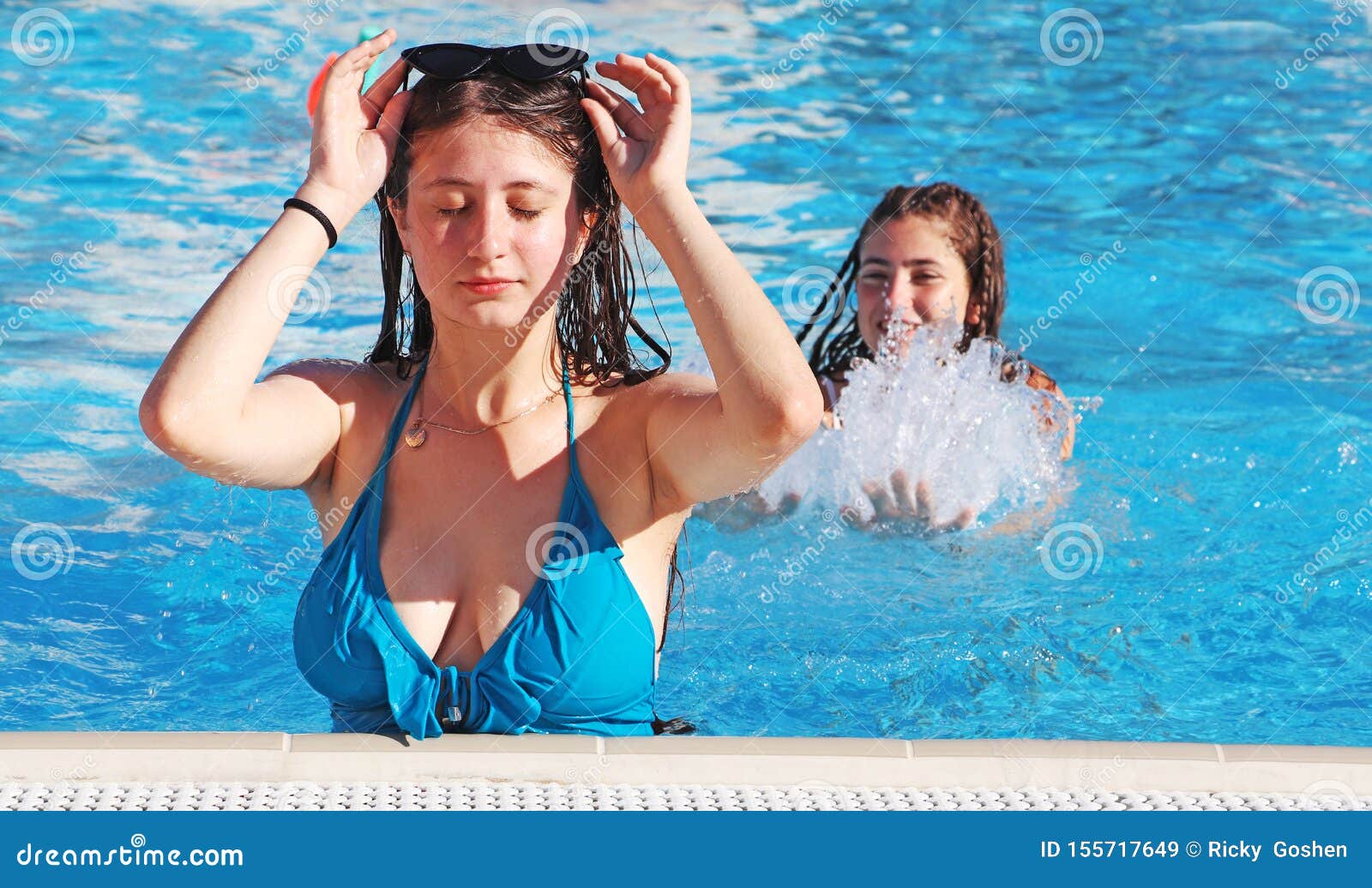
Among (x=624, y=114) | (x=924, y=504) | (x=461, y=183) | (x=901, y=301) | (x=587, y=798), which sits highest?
(x=901, y=301)

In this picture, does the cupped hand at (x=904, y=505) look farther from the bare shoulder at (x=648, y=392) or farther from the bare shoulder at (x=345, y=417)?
the bare shoulder at (x=345, y=417)

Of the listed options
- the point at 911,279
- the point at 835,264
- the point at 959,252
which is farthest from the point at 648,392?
the point at 835,264

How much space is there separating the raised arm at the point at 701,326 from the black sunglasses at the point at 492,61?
0.09m

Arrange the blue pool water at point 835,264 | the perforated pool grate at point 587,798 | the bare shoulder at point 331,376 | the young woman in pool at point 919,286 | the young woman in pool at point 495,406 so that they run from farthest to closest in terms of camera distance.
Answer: the young woman in pool at point 919,286 < the blue pool water at point 835,264 < the bare shoulder at point 331,376 < the young woman in pool at point 495,406 < the perforated pool grate at point 587,798

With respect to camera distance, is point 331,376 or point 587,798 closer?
point 587,798

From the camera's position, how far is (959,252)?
18.9 feet

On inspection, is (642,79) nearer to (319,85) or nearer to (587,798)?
(319,85)

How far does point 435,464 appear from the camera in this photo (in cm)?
281

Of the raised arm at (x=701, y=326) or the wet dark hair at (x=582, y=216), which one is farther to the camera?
the wet dark hair at (x=582, y=216)

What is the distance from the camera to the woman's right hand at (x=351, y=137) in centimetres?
255

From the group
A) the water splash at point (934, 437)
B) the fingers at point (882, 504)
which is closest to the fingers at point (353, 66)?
the water splash at point (934, 437)

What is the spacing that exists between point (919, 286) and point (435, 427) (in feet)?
10.4
